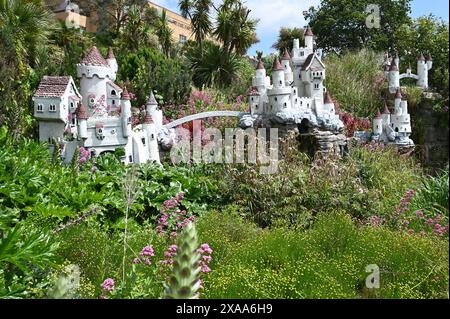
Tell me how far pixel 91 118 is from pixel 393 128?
7.47m

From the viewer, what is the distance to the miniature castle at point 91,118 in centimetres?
854

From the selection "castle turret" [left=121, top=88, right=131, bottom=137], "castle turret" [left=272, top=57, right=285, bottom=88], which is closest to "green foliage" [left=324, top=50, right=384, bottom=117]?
"castle turret" [left=272, top=57, right=285, bottom=88]

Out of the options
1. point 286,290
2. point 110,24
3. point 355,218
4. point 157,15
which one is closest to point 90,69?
point 355,218

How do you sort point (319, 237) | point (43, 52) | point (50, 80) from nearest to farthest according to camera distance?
point (319, 237) → point (50, 80) → point (43, 52)

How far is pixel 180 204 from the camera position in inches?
283

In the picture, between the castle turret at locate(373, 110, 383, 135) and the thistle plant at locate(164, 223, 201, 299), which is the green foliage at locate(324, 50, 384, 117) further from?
the thistle plant at locate(164, 223, 201, 299)

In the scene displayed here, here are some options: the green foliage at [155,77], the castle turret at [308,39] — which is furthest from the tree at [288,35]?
the castle turret at [308,39]

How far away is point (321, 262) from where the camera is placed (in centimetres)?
424

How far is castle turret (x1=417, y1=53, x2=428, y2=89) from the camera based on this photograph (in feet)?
48.6

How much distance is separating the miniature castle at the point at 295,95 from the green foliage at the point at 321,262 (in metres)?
5.26

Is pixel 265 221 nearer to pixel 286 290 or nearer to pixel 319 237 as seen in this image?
pixel 319 237

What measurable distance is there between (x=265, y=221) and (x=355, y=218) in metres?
1.36

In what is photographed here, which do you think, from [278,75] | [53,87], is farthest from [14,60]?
[278,75]

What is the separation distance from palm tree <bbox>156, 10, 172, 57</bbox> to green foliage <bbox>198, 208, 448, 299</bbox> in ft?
52.2
